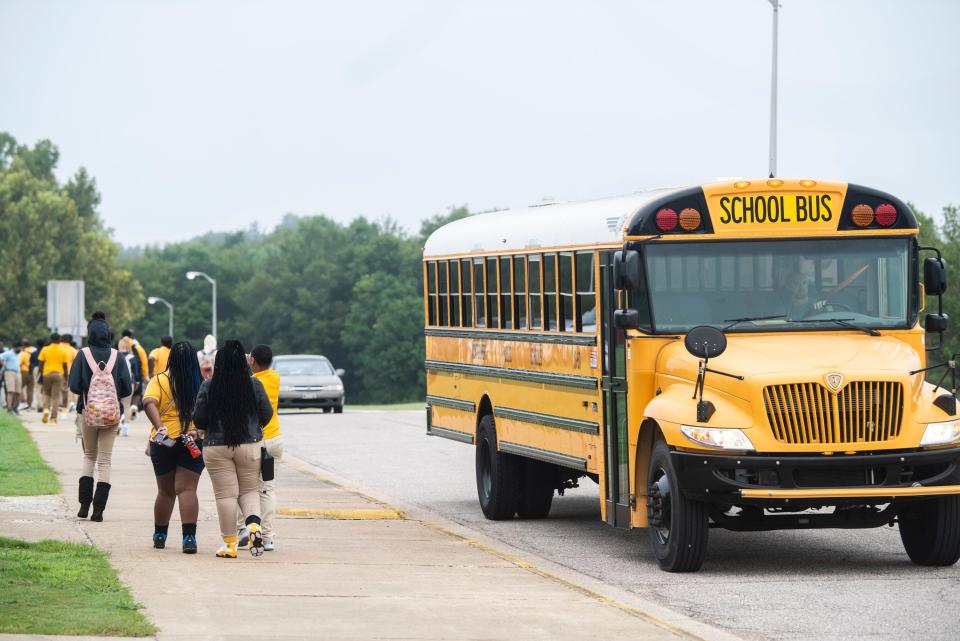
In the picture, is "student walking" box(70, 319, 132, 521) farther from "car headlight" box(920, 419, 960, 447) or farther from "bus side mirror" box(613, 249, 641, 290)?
"car headlight" box(920, 419, 960, 447)

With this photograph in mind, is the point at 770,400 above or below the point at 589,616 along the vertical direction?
above

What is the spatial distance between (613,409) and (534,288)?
251 centimetres

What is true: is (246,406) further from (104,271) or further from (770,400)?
(104,271)

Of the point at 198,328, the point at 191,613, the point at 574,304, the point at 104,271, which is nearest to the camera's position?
the point at 191,613

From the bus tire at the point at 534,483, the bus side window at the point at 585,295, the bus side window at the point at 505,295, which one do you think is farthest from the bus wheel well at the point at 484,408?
the bus side window at the point at 585,295

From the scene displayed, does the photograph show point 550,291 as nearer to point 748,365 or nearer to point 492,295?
point 492,295

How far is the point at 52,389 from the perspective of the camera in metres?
34.1

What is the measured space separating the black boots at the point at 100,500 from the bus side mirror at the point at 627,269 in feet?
16.3

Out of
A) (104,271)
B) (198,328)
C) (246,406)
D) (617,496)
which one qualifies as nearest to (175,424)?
(246,406)

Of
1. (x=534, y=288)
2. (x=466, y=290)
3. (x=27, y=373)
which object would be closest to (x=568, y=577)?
(x=534, y=288)

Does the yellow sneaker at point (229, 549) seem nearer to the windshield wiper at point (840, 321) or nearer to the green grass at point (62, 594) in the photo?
the green grass at point (62, 594)

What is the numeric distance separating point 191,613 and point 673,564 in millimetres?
3753

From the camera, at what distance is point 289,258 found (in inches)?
5733

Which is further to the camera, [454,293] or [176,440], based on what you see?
[454,293]
